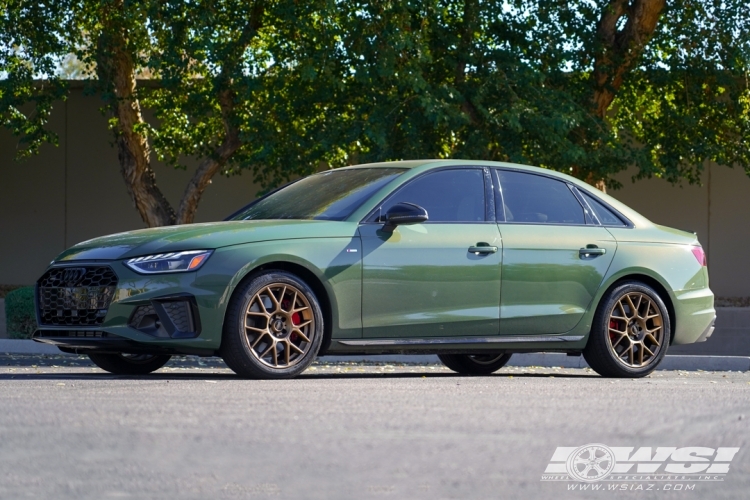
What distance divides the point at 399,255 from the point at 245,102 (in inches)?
437

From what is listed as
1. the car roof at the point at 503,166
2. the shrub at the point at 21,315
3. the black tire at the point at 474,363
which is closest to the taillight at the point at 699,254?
the car roof at the point at 503,166

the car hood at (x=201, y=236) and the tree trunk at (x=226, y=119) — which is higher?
the tree trunk at (x=226, y=119)

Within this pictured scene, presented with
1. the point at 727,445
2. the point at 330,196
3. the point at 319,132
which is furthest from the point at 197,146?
the point at 727,445

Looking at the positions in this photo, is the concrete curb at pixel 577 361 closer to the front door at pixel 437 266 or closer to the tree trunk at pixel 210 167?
the front door at pixel 437 266

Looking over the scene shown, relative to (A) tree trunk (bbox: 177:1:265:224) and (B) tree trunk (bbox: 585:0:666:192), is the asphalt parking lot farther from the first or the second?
(B) tree trunk (bbox: 585:0:666:192)

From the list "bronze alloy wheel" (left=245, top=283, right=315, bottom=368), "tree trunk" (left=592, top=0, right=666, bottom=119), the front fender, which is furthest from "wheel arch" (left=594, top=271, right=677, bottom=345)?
"tree trunk" (left=592, top=0, right=666, bottom=119)

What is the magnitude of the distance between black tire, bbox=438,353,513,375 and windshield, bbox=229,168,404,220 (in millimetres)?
1897

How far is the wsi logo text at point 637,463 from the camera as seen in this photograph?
4977 millimetres

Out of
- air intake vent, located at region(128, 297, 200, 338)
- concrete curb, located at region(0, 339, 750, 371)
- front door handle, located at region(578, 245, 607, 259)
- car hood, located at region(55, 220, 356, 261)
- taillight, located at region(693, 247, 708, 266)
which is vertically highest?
car hood, located at region(55, 220, 356, 261)

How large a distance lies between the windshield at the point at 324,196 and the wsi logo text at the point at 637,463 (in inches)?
149

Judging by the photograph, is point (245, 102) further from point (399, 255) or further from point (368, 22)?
point (399, 255)

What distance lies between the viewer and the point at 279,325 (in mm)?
8375

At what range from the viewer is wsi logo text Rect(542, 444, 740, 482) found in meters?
4.98

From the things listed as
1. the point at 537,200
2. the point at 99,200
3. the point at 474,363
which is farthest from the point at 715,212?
the point at 537,200
